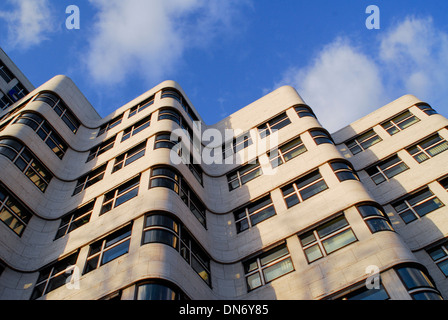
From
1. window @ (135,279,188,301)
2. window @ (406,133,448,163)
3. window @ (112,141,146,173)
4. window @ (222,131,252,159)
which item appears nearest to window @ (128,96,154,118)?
Result: window @ (112,141,146,173)

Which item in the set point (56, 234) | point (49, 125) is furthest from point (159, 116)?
point (56, 234)

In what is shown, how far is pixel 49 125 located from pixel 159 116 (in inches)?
276

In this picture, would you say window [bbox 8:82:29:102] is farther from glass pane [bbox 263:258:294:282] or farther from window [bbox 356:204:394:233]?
window [bbox 356:204:394:233]

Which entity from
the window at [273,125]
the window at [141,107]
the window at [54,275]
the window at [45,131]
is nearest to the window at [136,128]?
the window at [141,107]

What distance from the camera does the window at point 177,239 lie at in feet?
48.2

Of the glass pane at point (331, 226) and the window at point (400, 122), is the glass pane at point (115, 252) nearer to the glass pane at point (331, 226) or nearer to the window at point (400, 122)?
the glass pane at point (331, 226)

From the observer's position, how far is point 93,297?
521 inches

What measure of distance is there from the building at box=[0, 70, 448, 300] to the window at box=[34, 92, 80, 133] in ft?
0.32

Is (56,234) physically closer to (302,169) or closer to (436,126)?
(302,169)

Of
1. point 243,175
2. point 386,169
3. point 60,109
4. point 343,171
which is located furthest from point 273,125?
point 60,109

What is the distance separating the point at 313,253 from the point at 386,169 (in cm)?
872

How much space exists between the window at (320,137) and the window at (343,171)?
7.68 feet

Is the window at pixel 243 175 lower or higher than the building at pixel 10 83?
lower

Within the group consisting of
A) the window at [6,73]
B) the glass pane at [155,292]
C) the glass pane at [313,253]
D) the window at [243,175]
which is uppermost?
the window at [6,73]
